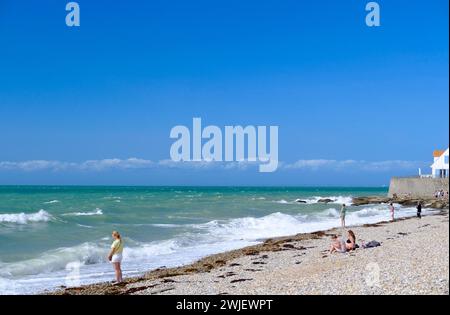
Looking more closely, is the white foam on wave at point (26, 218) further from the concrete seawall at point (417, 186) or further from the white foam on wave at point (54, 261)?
the concrete seawall at point (417, 186)

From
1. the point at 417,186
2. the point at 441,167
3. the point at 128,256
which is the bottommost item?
the point at 128,256

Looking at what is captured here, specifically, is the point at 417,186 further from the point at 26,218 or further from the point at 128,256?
the point at 128,256

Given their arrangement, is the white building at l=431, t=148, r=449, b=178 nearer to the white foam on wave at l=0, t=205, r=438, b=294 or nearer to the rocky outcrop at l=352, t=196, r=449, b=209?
the rocky outcrop at l=352, t=196, r=449, b=209

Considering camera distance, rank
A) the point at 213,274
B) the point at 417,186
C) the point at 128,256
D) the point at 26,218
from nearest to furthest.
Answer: the point at 213,274
the point at 128,256
the point at 26,218
the point at 417,186

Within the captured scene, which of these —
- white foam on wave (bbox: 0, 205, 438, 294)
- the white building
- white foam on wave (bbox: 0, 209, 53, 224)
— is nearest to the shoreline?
white foam on wave (bbox: 0, 205, 438, 294)

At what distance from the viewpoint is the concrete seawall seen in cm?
6300

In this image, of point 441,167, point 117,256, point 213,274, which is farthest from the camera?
point 441,167

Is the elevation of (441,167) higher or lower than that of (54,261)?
higher

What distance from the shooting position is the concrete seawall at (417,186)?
6300 centimetres

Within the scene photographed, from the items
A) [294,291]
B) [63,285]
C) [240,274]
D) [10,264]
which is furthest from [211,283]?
[10,264]

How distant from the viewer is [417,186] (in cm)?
6675

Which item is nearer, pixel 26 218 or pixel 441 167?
pixel 26 218

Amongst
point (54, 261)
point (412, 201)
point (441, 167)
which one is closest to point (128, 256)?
point (54, 261)

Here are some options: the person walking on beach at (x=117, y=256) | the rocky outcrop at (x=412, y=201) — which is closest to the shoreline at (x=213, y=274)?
the person walking on beach at (x=117, y=256)
